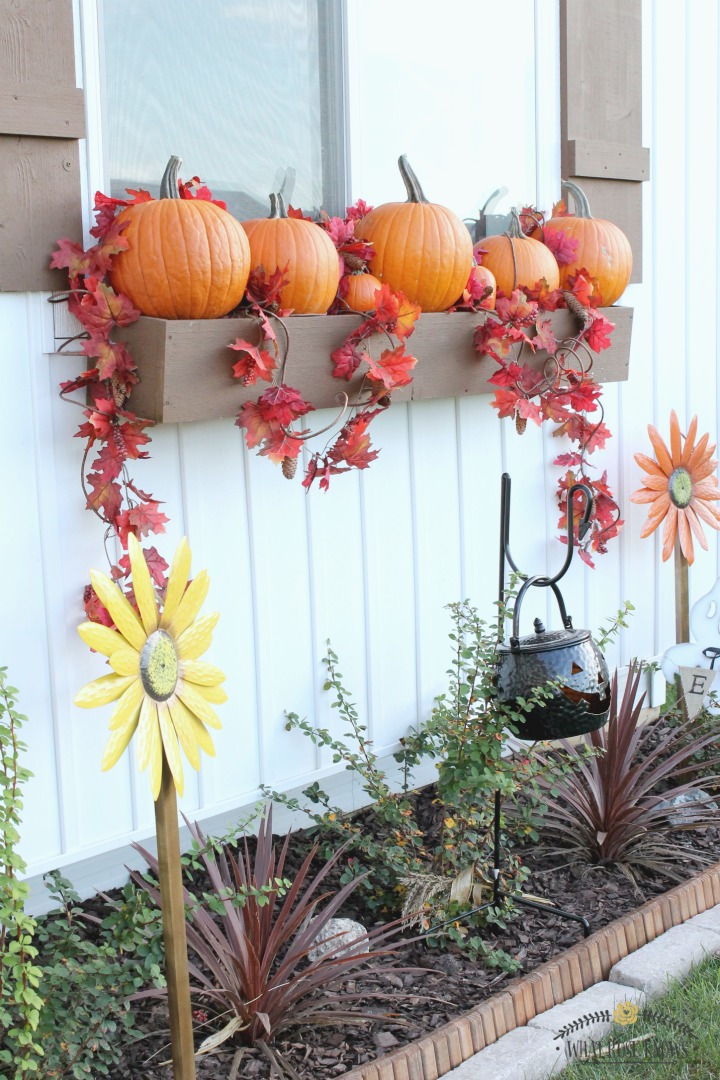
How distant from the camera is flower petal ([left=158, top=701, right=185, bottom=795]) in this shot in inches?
67.9

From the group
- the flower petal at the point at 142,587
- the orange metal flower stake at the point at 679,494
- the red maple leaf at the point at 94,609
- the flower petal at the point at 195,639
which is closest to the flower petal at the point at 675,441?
the orange metal flower stake at the point at 679,494

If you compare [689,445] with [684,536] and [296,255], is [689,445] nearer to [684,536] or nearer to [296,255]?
[684,536]

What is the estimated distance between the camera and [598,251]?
3240 mm

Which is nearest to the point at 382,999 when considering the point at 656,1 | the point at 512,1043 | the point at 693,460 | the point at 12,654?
the point at 512,1043

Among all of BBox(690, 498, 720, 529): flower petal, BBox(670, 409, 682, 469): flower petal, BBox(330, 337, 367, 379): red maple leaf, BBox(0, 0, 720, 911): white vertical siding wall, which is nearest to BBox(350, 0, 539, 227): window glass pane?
BBox(0, 0, 720, 911): white vertical siding wall

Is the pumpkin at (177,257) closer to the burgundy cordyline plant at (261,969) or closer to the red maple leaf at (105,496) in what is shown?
the red maple leaf at (105,496)

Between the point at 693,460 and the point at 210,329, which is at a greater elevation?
the point at 210,329

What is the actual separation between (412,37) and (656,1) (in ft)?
3.64

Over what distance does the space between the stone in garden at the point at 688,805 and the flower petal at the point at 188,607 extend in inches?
71.3

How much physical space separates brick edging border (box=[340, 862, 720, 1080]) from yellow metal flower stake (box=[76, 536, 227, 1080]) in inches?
18.5

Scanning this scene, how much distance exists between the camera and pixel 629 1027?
2.31 m

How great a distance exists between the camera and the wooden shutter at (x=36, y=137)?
2.27m

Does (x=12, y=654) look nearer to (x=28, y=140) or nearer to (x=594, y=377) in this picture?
(x=28, y=140)

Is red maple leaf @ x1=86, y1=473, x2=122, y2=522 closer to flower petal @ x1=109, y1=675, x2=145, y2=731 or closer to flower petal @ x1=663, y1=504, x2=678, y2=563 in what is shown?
flower petal @ x1=109, y1=675, x2=145, y2=731
